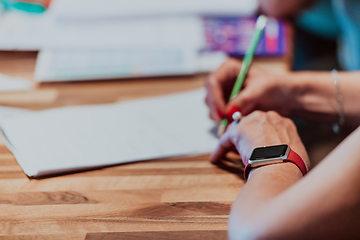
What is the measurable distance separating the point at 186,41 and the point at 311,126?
1.34ft

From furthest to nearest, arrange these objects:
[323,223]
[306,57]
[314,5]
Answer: [306,57] → [314,5] → [323,223]

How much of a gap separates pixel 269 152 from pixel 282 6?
0.68m

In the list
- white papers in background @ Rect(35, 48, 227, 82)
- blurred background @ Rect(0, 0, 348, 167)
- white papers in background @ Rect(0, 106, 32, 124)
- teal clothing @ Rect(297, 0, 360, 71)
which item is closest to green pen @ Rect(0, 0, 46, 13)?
blurred background @ Rect(0, 0, 348, 167)

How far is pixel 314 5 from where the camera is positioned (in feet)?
3.43

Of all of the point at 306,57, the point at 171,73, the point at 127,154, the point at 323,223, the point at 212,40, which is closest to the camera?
the point at 323,223

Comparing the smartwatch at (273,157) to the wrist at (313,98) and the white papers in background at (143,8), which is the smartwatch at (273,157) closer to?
the wrist at (313,98)

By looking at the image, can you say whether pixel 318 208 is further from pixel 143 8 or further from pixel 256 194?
pixel 143 8

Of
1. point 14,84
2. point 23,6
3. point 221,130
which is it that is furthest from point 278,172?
point 23,6

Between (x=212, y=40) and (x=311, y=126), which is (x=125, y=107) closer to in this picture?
(x=212, y=40)

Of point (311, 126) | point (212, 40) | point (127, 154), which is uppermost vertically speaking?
point (212, 40)

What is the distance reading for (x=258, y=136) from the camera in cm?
52

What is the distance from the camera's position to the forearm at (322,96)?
2.18ft

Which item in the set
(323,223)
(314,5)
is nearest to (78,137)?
(323,223)

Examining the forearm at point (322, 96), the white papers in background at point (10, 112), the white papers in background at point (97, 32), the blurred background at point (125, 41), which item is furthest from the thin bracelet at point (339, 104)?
the white papers in background at point (10, 112)
